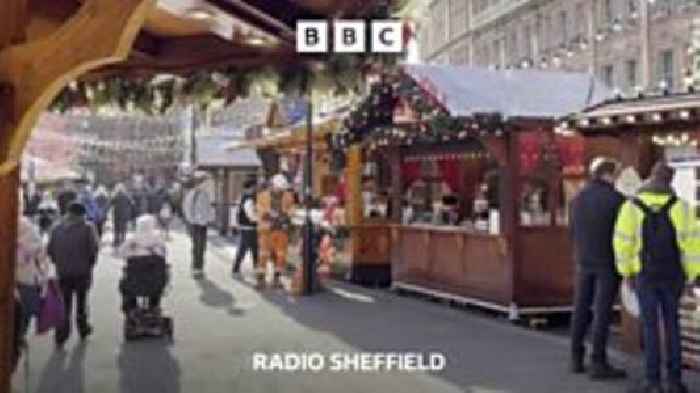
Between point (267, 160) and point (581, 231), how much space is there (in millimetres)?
18388

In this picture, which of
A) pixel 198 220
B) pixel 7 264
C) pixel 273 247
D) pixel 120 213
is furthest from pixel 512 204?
pixel 120 213

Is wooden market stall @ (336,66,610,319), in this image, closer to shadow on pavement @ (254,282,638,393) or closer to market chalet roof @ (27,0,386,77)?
shadow on pavement @ (254,282,638,393)

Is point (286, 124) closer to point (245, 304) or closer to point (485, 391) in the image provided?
point (245, 304)

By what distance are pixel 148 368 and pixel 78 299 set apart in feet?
7.22

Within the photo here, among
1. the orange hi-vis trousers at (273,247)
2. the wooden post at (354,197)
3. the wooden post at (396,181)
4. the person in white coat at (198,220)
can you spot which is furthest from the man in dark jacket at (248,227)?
Answer: the wooden post at (396,181)

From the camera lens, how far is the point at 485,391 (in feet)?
27.6

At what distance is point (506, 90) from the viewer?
15.2 m

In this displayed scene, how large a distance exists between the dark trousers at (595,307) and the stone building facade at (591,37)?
1765 cm

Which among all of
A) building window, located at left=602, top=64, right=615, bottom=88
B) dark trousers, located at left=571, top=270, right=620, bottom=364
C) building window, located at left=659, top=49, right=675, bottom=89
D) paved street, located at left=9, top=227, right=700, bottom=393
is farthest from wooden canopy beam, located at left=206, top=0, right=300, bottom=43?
building window, located at left=602, top=64, right=615, bottom=88

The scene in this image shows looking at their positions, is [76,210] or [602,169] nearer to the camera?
[602,169]

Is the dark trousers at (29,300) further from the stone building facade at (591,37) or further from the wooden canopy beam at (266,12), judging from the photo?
the stone building facade at (591,37)

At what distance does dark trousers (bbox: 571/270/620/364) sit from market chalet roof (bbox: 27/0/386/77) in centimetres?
359

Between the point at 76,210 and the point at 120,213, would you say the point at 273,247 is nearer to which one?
the point at 76,210

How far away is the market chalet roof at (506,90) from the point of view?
14289 mm
